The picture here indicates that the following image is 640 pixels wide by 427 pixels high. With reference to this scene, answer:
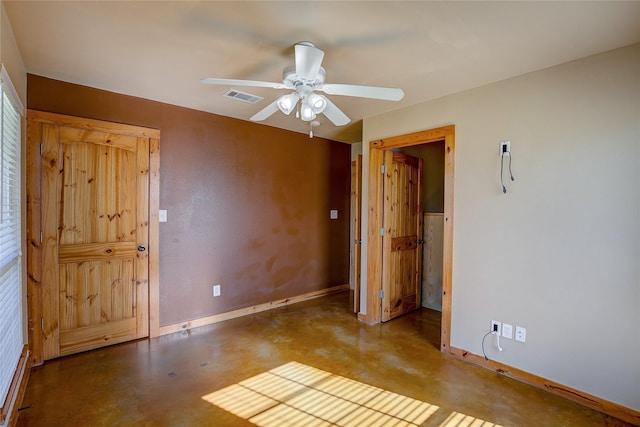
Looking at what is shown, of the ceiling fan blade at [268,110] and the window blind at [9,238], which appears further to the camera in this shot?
the ceiling fan blade at [268,110]

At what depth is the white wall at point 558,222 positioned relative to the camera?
206 cm

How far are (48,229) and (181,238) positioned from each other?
1.09 m

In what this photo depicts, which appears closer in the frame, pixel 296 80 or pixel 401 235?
pixel 296 80

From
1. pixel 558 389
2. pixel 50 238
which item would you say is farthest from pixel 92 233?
pixel 558 389

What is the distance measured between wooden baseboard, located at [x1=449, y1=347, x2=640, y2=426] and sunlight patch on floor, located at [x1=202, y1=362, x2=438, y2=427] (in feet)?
2.79

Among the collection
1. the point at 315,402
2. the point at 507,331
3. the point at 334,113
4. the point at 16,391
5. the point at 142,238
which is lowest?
the point at 315,402

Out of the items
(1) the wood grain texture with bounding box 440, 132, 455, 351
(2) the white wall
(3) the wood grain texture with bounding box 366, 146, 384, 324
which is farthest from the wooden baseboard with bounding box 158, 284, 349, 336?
(2) the white wall

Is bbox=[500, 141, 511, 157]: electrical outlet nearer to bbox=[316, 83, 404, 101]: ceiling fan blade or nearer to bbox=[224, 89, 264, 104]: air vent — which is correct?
bbox=[316, 83, 404, 101]: ceiling fan blade

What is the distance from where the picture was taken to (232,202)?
12.5 ft

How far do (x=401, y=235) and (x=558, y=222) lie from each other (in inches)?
68.3

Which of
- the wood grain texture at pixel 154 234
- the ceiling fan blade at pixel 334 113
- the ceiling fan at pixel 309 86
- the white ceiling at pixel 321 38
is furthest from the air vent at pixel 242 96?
the ceiling fan blade at pixel 334 113

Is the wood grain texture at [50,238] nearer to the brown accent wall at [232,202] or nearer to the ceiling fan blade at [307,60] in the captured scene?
the brown accent wall at [232,202]

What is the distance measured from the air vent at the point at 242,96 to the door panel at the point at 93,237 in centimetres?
98

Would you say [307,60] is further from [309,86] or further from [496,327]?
[496,327]
